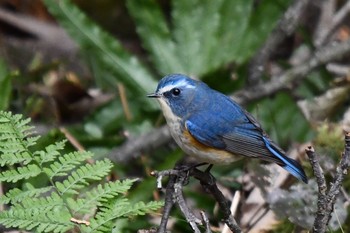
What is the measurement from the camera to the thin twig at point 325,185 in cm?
327

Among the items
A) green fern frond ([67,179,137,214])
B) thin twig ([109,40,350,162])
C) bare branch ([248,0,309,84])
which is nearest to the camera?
green fern frond ([67,179,137,214])

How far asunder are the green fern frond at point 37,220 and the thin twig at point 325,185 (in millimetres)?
992

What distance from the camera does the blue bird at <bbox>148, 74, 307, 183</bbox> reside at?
14.3 feet

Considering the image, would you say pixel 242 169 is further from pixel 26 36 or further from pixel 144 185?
Answer: pixel 26 36

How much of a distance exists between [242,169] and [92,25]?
1.68m

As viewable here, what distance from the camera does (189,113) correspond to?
4480 millimetres

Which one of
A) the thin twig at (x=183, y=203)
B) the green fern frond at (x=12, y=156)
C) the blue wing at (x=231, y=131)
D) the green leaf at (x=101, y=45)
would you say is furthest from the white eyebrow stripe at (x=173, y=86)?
the green leaf at (x=101, y=45)

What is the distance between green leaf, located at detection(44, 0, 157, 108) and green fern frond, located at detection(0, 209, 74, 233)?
293 cm

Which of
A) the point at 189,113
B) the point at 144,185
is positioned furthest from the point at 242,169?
the point at 189,113

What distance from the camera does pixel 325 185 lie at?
11.1 ft

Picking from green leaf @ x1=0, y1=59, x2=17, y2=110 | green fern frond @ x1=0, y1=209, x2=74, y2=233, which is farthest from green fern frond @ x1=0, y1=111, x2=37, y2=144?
green leaf @ x1=0, y1=59, x2=17, y2=110

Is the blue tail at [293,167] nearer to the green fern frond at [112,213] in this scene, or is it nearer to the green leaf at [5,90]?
the green fern frond at [112,213]

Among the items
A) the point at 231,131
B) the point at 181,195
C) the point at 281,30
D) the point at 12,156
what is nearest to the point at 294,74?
the point at 281,30

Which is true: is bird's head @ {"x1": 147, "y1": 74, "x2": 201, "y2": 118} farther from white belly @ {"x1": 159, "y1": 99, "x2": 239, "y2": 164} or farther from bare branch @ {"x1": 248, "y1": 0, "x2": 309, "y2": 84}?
bare branch @ {"x1": 248, "y1": 0, "x2": 309, "y2": 84}
